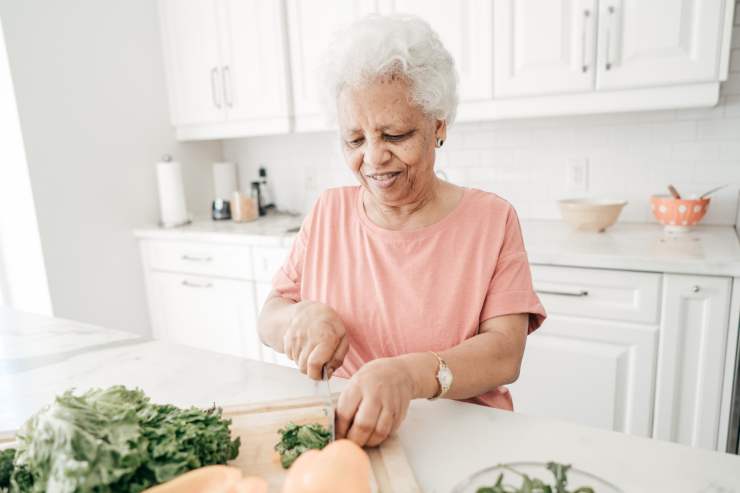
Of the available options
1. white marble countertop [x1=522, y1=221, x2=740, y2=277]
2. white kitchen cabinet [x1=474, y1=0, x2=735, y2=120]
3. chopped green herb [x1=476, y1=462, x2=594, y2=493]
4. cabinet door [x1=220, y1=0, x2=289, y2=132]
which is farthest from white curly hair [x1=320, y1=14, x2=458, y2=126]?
cabinet door [x1=220, y1=0, x2=289, y2=132]

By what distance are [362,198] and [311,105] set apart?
1.29 metres

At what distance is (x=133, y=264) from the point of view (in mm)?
2691

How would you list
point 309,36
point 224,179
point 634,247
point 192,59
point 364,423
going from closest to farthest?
point 364,423 → point 634,247 → point 309,36 → point 192,59 → point 224,179

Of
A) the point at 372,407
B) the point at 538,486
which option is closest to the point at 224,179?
the point at 372,407

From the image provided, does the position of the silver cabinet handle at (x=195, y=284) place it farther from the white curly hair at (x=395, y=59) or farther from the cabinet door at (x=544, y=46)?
the white curly hair at (x=395, y=59)

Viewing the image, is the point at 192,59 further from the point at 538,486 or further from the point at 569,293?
the point at 538,486

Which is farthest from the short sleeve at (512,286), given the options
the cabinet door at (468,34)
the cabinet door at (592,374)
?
the cabinet door at (468,34)

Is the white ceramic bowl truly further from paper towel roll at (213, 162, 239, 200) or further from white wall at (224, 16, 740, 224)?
paper towel roll at (213, 162, 239, 200)

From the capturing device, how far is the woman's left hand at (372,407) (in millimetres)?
662

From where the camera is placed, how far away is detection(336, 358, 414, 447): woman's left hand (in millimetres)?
662

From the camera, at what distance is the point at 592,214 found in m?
1.88

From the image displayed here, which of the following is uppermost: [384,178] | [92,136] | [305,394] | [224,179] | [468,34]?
[468,34]

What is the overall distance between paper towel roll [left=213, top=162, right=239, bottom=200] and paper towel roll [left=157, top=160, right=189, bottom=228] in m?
0.31

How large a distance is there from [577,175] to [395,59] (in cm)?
149
